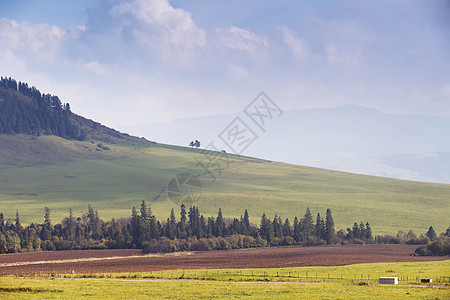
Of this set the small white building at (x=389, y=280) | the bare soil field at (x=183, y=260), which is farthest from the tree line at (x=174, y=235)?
the small white building at (x=389, y=280)

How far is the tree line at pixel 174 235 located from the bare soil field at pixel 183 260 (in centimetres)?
1013

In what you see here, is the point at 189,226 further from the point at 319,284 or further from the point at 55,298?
the point at 55,298

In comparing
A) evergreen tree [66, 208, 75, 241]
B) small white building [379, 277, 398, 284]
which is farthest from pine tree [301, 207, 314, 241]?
small white building [379, 277, 398, 284]

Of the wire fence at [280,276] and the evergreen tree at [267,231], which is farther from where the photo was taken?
the evergreen tree at [267,231]

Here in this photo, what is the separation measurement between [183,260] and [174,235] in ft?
134

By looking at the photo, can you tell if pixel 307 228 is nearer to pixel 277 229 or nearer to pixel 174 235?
pixel 277 229

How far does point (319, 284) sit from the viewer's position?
6278cm

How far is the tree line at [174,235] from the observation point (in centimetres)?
13988

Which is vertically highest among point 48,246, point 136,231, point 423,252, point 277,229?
point 277,229

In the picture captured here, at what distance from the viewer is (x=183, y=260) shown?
357 feet

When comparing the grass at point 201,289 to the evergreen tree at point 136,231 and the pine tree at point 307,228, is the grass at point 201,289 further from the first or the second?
the pine tree at point 307,228

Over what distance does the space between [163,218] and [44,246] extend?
55.7 m

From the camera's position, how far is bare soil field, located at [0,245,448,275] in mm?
91500

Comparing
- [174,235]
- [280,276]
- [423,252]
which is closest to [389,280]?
[280,276]
